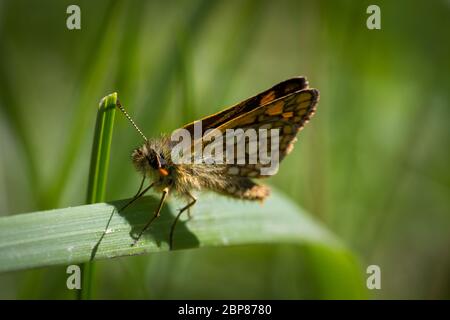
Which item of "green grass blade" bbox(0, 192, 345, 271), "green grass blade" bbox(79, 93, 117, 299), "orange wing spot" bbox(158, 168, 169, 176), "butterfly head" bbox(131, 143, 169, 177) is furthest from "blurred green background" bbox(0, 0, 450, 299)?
"green grass blade" bbox(79, 93, 117, 299)

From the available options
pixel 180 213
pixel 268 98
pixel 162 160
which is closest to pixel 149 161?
pixel 162 160

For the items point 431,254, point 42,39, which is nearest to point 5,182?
point 42,39

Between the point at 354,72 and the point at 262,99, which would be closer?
the point at 262,99

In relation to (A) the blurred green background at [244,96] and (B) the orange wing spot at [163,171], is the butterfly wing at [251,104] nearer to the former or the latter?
(B) the orange wing spot at [163,171]

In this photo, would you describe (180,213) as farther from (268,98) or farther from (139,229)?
(268,98)

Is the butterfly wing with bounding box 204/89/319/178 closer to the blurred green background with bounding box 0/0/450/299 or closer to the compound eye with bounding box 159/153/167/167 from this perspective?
the compound eye with bounding box 159/153/167/167

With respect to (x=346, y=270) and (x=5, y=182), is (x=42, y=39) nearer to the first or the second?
(x=5, y=182)
